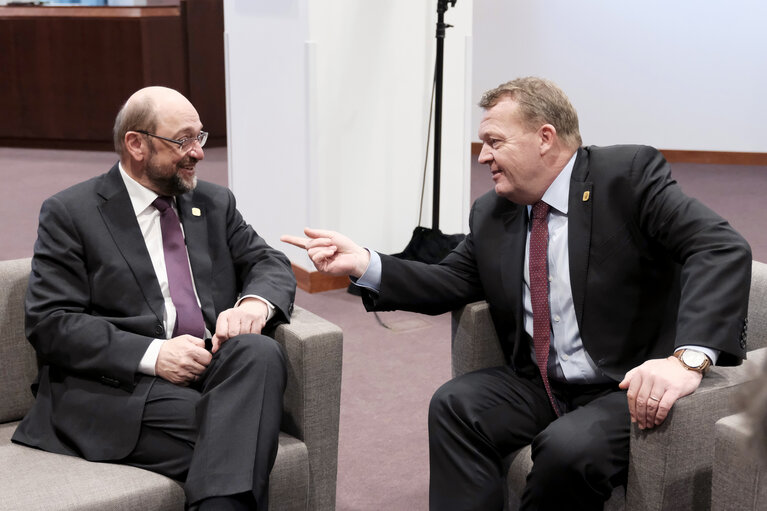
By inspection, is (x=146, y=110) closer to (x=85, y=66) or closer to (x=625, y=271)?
(x=625, y=271)

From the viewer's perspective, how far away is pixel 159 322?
2377 mm

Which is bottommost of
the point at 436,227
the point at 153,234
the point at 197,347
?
the point at 436,227

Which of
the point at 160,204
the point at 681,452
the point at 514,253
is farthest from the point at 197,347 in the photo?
the point at 681,452

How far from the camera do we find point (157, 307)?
94.1 inches

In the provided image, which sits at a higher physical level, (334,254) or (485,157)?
(485,157)

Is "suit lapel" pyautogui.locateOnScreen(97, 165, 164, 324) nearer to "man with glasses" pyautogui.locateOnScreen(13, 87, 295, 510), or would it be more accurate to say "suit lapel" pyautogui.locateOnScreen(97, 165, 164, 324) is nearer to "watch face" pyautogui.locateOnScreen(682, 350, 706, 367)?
"man with glasses" pyautogui.locateOnScreen(13, 87, 295, 510)

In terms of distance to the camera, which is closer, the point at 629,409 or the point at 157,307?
the point at 629,409

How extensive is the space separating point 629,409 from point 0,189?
19.5 ft

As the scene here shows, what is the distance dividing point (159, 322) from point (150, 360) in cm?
13

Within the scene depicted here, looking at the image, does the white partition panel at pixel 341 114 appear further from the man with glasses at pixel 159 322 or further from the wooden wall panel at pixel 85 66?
the wooden wall panel at pixel 85 66

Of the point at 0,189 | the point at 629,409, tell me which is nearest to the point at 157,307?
the point at 629,409

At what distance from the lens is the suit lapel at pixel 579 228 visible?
2273 mm

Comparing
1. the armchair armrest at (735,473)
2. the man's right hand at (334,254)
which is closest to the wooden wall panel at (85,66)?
the man's right hand at (334,254)

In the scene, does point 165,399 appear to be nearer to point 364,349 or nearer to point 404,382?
point 404,382
